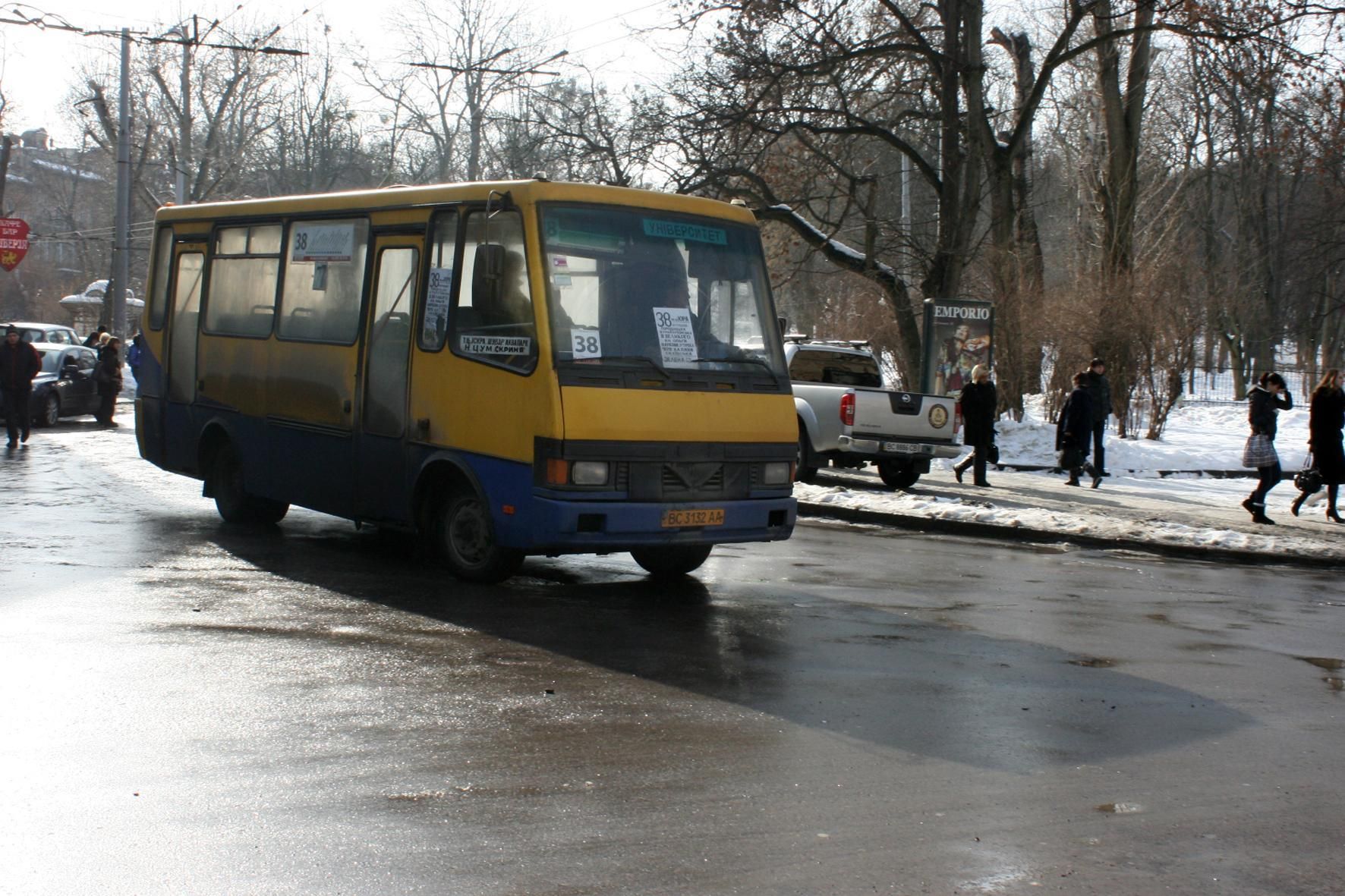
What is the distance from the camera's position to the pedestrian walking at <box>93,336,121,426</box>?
27672 millimetres

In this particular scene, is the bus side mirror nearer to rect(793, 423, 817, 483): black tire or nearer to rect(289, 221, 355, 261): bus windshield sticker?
rect(289, 221, 355, 261): bus windshield sticker

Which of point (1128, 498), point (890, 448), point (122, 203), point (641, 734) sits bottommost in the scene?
point (641, 734)

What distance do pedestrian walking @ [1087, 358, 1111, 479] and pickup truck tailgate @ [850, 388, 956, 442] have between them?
2.46 metres

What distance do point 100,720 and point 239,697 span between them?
0.66 meters

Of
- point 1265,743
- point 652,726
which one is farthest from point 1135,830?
point 652,726

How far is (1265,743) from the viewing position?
21.9ft

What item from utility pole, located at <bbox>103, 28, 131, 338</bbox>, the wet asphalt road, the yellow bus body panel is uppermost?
utility pole, located at <bbox>103, 28, 131, 338</bbox>

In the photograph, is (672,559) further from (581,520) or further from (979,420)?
(979,420)

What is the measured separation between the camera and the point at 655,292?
9.99 m

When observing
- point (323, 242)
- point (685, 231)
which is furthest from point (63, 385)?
point (685, 231)

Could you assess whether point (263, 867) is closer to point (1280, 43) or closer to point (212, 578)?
point (212, 578)

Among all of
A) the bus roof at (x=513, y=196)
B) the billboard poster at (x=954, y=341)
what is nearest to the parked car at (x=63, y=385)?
the billboard poster at (x=954, y=341)

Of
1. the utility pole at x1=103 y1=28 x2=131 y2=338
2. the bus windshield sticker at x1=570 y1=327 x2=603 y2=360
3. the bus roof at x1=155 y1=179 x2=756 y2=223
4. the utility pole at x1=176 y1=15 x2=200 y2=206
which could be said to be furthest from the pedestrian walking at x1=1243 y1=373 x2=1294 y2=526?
the utility pole at x1=176 y1=15 x2=200 y2=206

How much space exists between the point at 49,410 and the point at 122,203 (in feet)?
29.9
